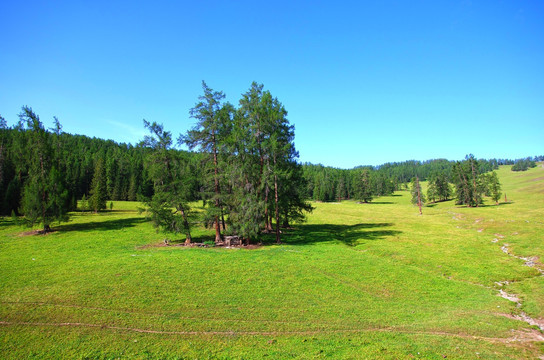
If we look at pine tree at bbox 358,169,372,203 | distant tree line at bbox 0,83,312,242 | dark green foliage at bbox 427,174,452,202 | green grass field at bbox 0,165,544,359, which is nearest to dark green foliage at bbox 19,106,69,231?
green grass field at bbox 0,165,544,359

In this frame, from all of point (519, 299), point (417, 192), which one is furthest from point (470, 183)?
point (519, 299)

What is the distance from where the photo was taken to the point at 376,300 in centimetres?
1573

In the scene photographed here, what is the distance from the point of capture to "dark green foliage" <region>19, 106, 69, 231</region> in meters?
35.9

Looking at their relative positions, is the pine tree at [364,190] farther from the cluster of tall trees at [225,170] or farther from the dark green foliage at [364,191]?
the cluster of tall trees at [225,170]

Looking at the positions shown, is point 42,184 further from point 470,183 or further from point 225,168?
point 470,183

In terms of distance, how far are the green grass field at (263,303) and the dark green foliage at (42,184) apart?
28.9 ft

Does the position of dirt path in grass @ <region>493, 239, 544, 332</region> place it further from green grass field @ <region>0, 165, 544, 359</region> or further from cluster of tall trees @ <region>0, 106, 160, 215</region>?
cluster of tall trees @ <region>0, 106, 160, 215</region>

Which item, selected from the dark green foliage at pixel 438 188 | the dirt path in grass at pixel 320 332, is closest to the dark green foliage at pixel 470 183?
the dark green foliage at pixel 438 188

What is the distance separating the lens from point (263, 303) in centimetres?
1437

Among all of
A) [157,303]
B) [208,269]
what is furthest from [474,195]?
[157,303]

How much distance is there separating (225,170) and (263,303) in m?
17.7

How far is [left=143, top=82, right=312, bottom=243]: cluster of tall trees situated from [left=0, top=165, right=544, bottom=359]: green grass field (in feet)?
13.2

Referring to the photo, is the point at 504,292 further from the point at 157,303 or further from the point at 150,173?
the point at 150,173

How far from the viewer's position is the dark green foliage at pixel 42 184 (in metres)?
35.9
